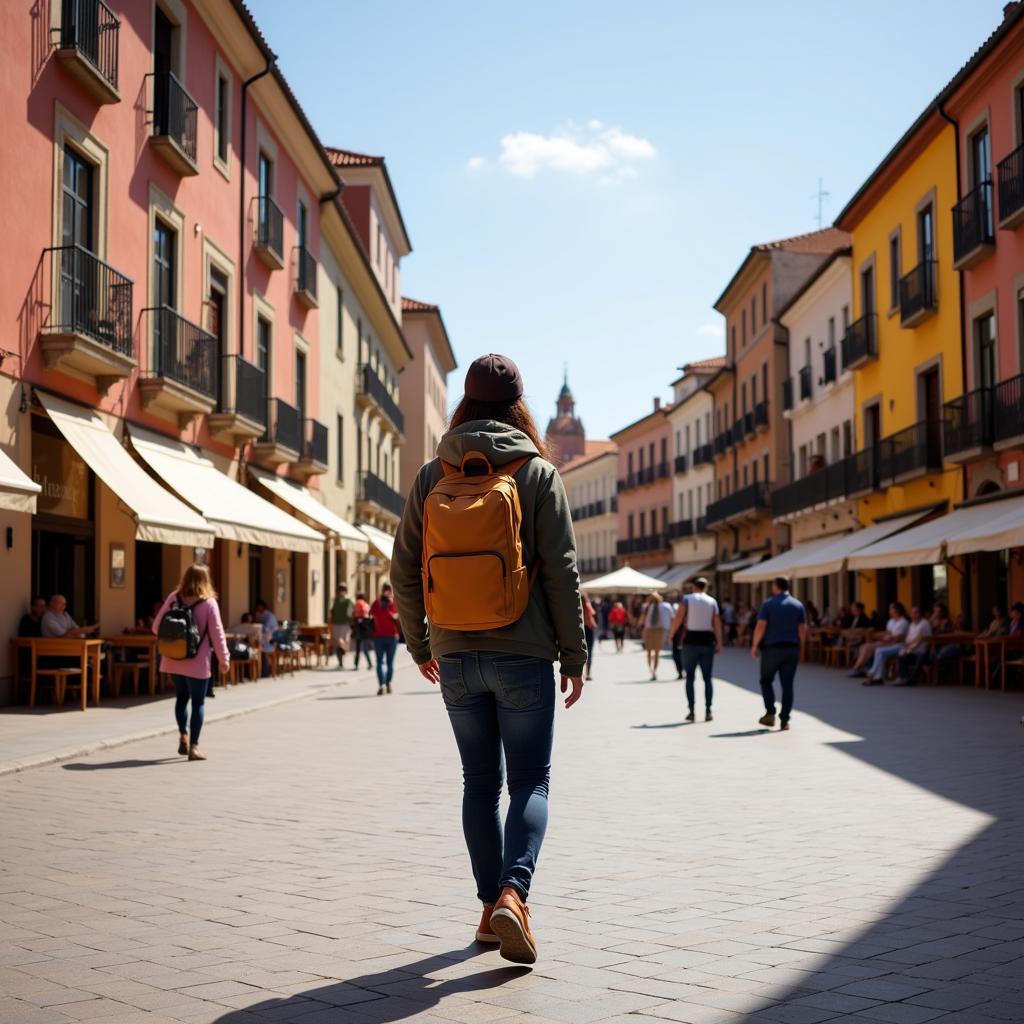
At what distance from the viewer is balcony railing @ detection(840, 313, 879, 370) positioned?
34.4 metres

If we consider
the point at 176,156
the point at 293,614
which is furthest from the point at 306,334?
the point at 176,156

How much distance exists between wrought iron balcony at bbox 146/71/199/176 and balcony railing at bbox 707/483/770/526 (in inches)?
1275

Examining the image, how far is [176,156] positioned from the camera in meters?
20.7

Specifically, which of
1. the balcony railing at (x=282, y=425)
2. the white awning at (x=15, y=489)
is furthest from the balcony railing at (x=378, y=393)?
the white awning at (x=15, y=489)

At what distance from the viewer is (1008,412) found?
80.0 ft

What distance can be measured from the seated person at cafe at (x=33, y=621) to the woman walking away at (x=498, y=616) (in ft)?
41.0

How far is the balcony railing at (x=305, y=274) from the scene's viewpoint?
30.8 metres

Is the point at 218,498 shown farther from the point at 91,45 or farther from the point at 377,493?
the point at 377,493

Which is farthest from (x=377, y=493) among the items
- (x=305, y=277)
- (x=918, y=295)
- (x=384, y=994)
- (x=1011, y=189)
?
(x=384, y=994)

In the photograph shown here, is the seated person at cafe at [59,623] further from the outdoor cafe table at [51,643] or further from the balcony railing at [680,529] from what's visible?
the balcony railing at [680,529]

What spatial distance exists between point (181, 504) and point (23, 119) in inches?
216

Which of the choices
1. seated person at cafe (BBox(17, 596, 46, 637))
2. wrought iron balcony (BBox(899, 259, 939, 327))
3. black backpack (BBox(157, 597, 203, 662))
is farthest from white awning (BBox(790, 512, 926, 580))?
black backpack (BBox(157, 597, 203, 662))

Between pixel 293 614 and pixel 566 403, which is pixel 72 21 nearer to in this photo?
pixel 293 614

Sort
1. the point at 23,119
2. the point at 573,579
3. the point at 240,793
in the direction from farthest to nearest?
the point at 23,119, the point at 240,793, the point at 573,579
